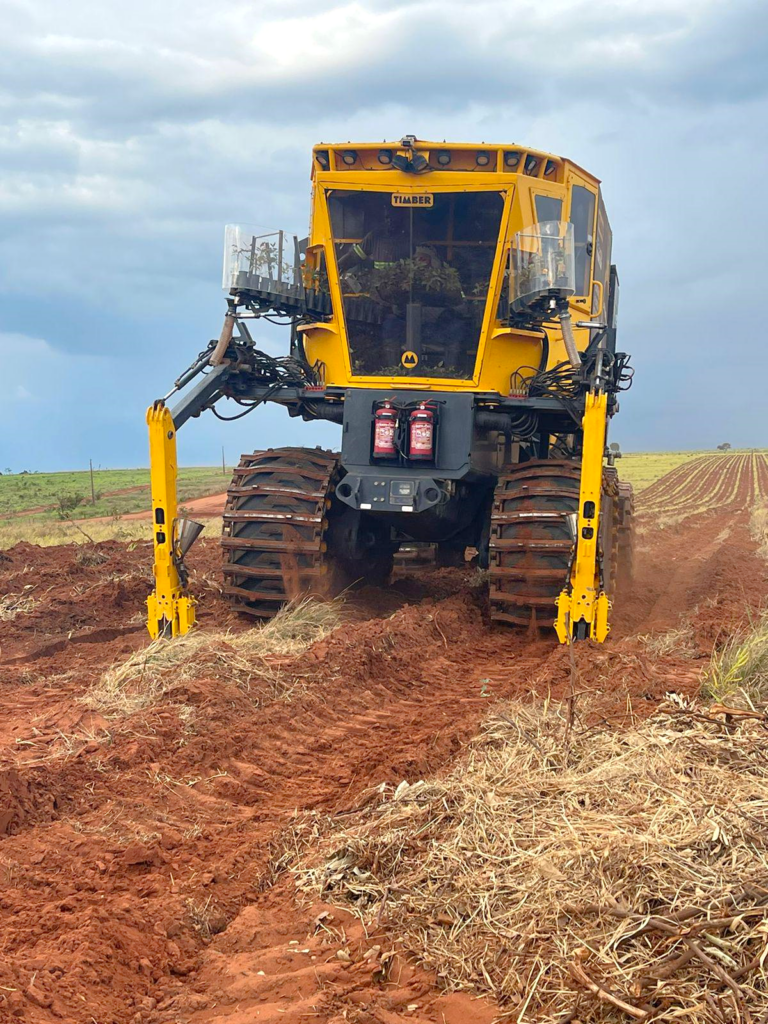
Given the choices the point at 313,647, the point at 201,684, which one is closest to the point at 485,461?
the point at 313,647

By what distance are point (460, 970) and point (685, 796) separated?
114 cm

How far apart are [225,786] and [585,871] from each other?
2288 mm

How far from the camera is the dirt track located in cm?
326

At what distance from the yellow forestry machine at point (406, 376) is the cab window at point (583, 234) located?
0.49 m

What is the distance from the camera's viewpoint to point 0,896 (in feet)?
12.7

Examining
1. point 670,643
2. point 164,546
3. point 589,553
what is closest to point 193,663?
point 164,546

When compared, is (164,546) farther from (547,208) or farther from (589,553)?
(547,208)

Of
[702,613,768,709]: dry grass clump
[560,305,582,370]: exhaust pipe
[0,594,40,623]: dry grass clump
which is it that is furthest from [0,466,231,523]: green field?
[702,613,768,709]: dry grass clump

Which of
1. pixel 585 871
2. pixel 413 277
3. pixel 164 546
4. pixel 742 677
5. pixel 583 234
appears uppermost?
pixel 583 234

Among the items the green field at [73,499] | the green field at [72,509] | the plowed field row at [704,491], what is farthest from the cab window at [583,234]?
the green field at [73,499]

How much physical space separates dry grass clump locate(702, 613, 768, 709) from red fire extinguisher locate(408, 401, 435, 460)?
3547mm

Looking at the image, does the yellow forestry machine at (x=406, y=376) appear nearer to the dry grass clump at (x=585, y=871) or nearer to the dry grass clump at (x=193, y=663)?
the dry grass clump at (x=193, y=663)

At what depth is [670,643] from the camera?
8109 mm

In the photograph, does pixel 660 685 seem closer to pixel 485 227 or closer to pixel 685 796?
pixel 685 796
